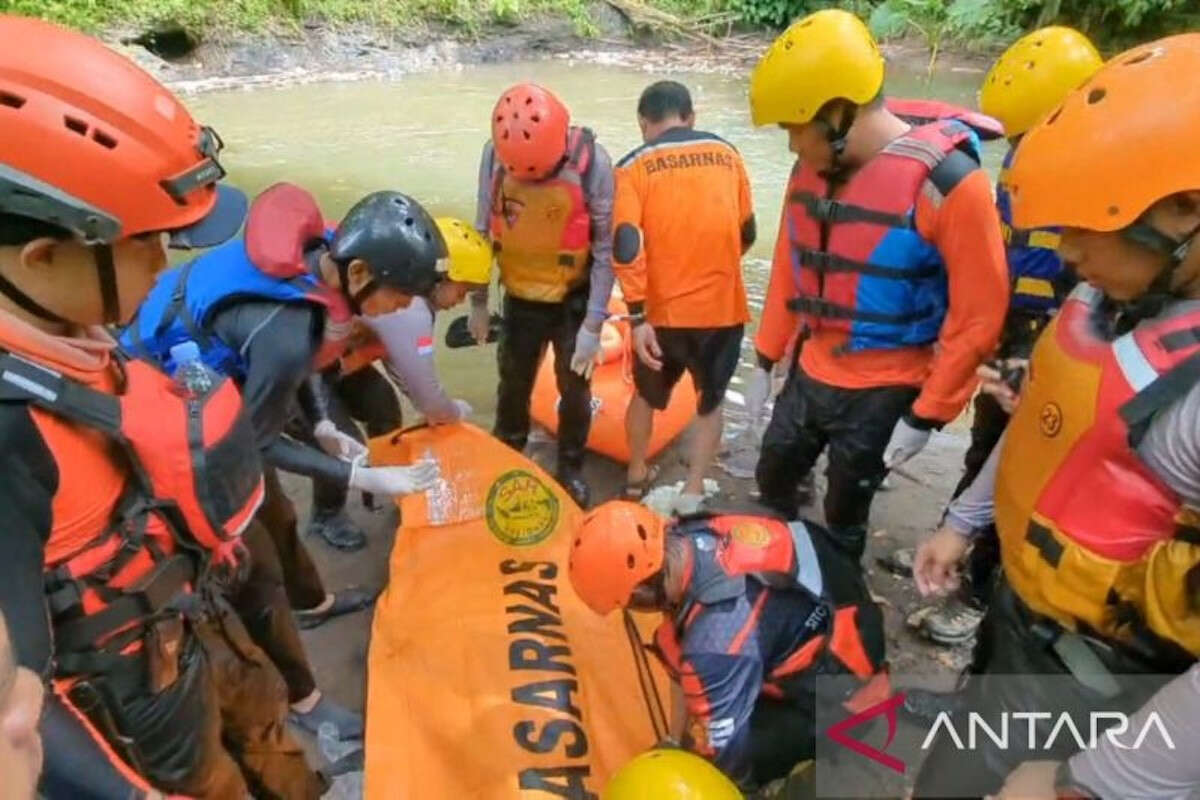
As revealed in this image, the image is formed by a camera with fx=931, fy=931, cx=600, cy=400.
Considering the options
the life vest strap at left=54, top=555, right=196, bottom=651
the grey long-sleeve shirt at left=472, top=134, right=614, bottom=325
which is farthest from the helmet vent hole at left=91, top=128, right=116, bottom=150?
the grey long-sleeve shirt at left=472, top=134, right=614, bottom=325

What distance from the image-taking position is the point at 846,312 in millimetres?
3053

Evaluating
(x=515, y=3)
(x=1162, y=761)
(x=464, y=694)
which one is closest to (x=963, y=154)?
(x=1162, y=761)

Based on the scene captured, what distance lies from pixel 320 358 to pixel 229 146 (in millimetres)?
9171

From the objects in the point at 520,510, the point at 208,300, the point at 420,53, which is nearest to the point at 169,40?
the point at 420,53

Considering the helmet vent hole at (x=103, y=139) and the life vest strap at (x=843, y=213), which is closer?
the helmet vent hole at (x=103, y=139)

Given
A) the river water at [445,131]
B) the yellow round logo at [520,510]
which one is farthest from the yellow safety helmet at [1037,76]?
the river water at [445,131]

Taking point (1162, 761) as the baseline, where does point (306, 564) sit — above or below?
below

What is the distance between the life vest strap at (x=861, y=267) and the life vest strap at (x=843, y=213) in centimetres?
11

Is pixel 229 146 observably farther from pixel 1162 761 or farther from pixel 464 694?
pixel 1162 761

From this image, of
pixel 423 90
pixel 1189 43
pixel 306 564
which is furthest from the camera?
pixel 423 90

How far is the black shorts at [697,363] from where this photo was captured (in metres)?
4.18

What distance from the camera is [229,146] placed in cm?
1096

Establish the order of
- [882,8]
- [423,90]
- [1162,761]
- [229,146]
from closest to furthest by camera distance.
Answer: [1162,761]
[229,146]
[423,90]
[882,8]

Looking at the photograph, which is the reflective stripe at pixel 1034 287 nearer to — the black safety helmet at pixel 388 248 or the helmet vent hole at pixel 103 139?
the black safety helmet at pixel 388 248
